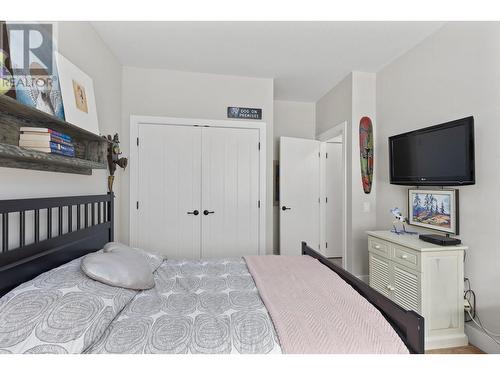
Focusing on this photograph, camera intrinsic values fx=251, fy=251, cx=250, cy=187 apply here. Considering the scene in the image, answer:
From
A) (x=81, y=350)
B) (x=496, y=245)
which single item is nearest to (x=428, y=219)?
(x=496, y=245)

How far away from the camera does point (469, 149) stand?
1.91 metres

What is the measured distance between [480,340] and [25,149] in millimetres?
3207

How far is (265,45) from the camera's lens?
8.15 feet

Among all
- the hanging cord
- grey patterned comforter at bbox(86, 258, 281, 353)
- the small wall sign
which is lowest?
→ the hanging cord

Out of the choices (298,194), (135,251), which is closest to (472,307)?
(298,194)

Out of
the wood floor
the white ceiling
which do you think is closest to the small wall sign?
the white ceiling

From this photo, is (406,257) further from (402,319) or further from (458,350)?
(402,319)

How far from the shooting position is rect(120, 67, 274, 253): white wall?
297cm

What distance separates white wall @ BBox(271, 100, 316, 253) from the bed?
9.55ft

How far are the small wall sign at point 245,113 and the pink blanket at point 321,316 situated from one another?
2.10 m

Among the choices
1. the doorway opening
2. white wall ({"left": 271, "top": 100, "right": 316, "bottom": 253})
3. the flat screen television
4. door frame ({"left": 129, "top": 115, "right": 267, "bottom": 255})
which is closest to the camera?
the flat screen television

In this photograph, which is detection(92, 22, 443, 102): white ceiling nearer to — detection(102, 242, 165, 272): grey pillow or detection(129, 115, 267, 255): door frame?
detection(129, 115, 267, 255): door frame
